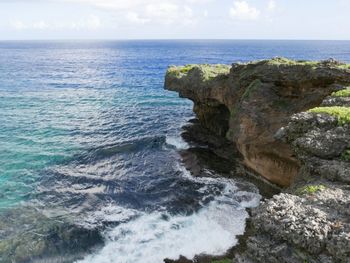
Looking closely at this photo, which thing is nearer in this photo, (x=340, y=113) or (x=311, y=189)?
(x=311, y=189)

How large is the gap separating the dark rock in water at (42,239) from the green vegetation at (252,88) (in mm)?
16749

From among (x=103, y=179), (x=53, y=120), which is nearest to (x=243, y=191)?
(x=103, y=179)

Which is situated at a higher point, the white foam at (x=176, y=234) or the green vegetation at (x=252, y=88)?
the green vegetation at (x=252, y=88)

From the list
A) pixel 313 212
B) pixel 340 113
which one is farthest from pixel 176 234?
pixel 313 212

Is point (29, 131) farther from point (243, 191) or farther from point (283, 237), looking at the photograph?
point (283, 237)

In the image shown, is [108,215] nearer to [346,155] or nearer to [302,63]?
[346,155]

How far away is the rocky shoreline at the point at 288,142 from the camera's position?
10688 millimetres

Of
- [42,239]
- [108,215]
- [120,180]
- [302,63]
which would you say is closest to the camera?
[42,239]

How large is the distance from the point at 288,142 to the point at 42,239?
1751cm

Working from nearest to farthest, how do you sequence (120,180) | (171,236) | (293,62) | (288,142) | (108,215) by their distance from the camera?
(288,142), (171,236), (108,215), (293,62), (120,180)

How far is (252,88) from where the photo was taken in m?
29.6

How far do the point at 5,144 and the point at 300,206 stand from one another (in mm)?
37046

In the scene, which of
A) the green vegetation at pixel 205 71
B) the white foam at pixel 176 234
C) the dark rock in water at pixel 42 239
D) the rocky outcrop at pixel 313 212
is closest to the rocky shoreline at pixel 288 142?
the rocky outcrop at pixel 313 212

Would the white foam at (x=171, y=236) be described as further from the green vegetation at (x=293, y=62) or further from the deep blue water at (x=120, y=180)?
the green vegetation at (x=293, y=62)
